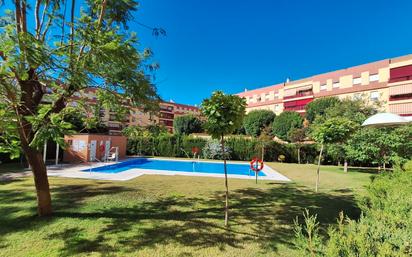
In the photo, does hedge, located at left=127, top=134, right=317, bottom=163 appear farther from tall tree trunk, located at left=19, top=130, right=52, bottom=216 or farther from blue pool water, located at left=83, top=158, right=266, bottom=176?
tall tree trunk, located at left=19, top=130, right=52, bottom=216

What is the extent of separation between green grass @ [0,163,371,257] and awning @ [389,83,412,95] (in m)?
34.2

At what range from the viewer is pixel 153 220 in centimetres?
541

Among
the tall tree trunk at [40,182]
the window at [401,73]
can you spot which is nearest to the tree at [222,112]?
the tall tree trunk at [40,182]

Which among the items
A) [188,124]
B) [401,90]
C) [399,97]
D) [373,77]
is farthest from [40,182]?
[373,77]

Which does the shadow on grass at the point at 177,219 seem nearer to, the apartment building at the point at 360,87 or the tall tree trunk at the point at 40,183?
the tall tree trunk at the point at 40,183

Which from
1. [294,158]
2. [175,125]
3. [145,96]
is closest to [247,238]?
[145,96]

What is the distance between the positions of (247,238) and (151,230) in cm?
217

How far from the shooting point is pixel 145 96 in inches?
215

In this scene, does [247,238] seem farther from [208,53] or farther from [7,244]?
[208,53]

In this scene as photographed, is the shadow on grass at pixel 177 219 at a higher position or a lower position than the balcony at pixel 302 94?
lower

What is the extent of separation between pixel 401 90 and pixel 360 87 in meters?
5.74

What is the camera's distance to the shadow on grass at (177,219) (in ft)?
14.0

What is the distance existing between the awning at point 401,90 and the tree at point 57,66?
40.5 metres

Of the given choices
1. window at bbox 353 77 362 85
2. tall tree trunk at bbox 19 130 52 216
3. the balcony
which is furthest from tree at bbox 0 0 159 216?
the balcony
